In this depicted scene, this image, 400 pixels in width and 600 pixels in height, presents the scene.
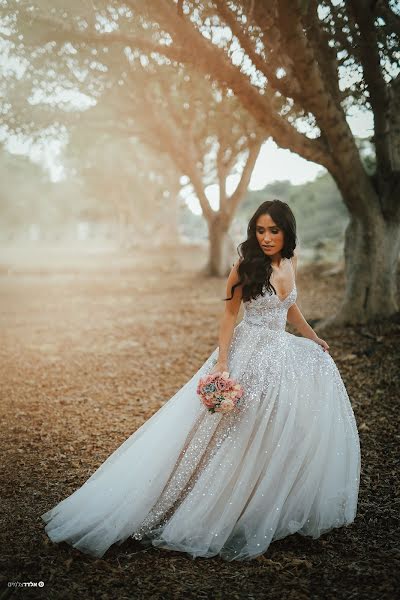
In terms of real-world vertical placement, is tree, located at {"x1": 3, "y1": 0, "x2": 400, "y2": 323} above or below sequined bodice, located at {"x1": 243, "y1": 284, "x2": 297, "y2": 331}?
above

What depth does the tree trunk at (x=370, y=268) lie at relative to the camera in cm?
829

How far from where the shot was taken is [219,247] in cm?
2009

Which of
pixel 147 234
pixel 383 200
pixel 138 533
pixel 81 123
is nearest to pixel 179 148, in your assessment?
pixel 81 123

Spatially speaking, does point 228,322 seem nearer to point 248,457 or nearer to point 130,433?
point 248,457

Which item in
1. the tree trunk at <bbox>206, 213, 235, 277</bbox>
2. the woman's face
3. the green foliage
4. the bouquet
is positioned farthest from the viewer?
the green foliage

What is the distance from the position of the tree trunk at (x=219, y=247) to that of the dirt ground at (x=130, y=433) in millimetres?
6425

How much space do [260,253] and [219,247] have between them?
16594 mm

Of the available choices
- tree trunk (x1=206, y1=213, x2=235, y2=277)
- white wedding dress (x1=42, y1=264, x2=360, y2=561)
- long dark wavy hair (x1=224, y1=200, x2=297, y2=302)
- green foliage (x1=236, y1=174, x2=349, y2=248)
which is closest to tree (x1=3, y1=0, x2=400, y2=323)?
long dark wavy hair (x1=224, y1=200, x2=297, y2=302)

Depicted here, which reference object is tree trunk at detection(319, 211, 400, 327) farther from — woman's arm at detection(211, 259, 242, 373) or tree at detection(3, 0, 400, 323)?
woman's arm at detection(211, 259, 242, 373)

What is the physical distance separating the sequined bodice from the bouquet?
1.86 ft

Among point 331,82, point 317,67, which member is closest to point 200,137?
point 331,82

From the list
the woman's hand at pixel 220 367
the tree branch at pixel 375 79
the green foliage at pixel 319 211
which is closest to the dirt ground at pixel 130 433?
the woman's hand at pixel 220 367

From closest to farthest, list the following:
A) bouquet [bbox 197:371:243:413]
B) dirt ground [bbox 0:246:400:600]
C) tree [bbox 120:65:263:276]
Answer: dirt ground [bbox 0:246:400:600] < bouquet [bbox 197:371:243:413] < tree [bbox 120:65:263:276]

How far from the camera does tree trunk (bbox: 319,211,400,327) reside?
8.29 meters
